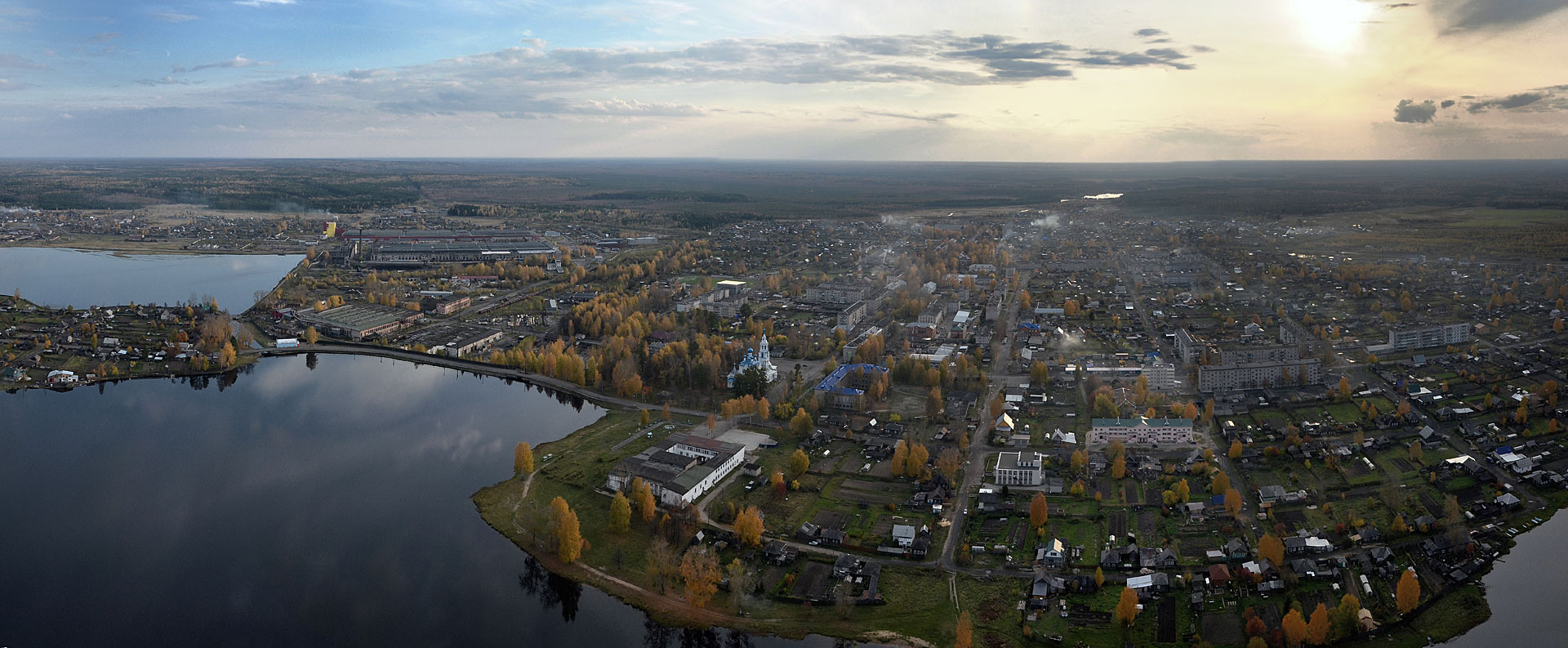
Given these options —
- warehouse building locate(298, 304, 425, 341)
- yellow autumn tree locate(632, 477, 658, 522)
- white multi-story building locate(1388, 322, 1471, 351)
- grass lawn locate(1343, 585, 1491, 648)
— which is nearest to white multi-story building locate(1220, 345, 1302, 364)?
white multi-story building locate(1388, 322, 1471, 351)

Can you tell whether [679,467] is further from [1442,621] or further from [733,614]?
[1442,621]

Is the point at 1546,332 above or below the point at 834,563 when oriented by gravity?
above

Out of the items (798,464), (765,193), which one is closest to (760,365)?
(798,464)

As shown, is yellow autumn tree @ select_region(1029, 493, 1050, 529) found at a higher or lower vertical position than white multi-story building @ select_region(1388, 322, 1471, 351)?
lower

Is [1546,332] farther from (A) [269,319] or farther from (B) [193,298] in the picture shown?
(B) [193,298]

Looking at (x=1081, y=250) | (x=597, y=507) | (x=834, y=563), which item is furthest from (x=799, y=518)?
(x=1081, y=250)

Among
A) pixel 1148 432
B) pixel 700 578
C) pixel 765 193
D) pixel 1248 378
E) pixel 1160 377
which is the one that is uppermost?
pixel 765 193

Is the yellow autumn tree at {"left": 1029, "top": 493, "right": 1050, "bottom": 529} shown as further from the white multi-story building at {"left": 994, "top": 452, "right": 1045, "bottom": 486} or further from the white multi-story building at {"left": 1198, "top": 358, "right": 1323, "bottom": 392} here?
the white multi-story building at {"left": 1198, "top": 358, "right": 1323, "bottom": 392}
